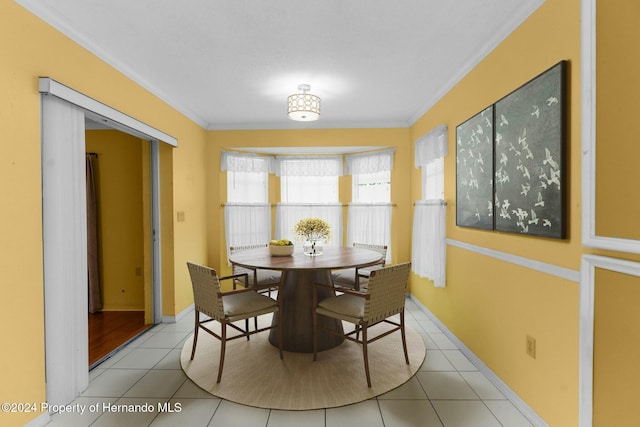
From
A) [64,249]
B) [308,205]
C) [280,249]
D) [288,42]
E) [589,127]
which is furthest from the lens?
[308,205]

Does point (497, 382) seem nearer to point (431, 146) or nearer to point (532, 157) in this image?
point (532, 157)

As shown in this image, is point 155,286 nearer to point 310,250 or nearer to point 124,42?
point 310,250

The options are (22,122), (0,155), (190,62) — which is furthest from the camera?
(190,62)

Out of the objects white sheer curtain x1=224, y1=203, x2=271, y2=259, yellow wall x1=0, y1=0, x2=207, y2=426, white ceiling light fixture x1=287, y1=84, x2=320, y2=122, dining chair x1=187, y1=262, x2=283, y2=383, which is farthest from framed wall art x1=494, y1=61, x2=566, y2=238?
white sheer curtain x1=224, y1=203, x2=271, y2=259

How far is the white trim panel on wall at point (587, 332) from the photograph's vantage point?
1343mm

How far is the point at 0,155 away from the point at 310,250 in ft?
7.65

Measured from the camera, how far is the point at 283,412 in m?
1.97

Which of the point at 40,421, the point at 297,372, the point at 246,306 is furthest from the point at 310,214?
the point at 40,421

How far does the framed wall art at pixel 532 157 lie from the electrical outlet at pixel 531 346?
65 centimetres

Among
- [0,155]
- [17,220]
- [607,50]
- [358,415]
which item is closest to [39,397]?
[17,220]

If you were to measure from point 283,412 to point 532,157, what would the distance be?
2.20 meters

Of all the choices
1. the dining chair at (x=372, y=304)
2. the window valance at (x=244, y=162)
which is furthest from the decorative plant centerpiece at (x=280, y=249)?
the window valance at (x=244, y=162)

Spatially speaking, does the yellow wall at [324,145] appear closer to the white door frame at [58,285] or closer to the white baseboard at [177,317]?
the white baseboard at [177,317]

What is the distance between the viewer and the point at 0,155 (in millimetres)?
1659
